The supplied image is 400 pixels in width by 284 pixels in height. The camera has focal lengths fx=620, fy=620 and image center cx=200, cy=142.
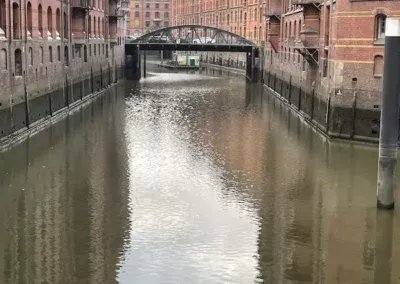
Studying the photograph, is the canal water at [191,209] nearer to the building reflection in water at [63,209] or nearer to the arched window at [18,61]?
the building reflection in water at [63,209]

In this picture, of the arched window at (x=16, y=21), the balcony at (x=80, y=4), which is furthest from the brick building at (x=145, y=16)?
the arched window at (x=16, y=21)

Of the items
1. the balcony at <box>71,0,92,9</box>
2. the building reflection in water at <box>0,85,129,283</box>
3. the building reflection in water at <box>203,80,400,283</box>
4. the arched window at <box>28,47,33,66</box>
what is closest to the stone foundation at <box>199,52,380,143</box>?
the building reflection in water at <box>203,80,400,283</box>

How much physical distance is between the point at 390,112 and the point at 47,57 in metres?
20.7

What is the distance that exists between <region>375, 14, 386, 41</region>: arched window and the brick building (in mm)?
103492

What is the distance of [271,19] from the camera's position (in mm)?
46812

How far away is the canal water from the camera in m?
11.9

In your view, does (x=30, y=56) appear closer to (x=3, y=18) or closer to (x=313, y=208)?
(x=3, y=18)

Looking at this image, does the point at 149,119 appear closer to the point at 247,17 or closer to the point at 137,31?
the point at 247,17

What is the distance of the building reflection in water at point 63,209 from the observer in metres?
11.8

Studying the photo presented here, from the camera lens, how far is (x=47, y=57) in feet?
102

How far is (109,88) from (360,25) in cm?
2829

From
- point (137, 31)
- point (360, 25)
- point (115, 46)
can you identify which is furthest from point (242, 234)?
point (137, 31)

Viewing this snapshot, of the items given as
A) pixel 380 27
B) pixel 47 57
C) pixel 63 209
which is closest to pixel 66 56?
pixel 47 57

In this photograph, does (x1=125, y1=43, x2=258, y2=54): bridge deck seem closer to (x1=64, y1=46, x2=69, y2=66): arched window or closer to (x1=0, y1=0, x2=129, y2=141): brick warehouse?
(x1=0, y1=0, x2=129, y2=141): brick warehouse
